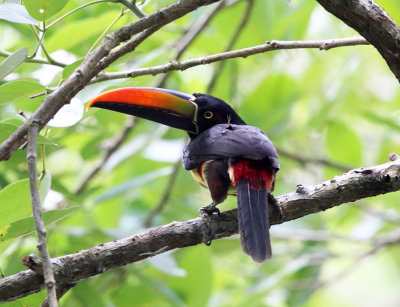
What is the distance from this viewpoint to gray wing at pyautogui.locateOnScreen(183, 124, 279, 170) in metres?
3.01

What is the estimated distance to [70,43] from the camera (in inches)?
138

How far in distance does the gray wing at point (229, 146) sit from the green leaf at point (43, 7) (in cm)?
105

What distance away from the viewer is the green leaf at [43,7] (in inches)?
95.0

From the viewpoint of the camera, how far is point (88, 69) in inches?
86.9

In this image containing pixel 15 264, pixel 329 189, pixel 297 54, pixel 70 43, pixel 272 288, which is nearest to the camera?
pixel 329 189

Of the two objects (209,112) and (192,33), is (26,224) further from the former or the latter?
(192,33)

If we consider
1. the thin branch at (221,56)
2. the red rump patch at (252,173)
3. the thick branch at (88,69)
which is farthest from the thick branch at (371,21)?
the red rump patch at (252,173)

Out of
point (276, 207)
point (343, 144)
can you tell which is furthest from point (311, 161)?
point (276, 207)

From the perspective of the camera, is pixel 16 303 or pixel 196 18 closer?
pixel 16 303

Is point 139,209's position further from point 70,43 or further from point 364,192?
point 364,192

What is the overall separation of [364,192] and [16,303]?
146cm

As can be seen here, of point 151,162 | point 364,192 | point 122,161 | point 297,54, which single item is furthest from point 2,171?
point 297,54

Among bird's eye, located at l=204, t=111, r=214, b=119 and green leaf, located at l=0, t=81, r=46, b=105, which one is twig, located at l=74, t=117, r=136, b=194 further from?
green leaf, located at l=0, t=81, r=46, b=105

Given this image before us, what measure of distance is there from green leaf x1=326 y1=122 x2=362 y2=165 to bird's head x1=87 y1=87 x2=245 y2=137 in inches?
38.0
